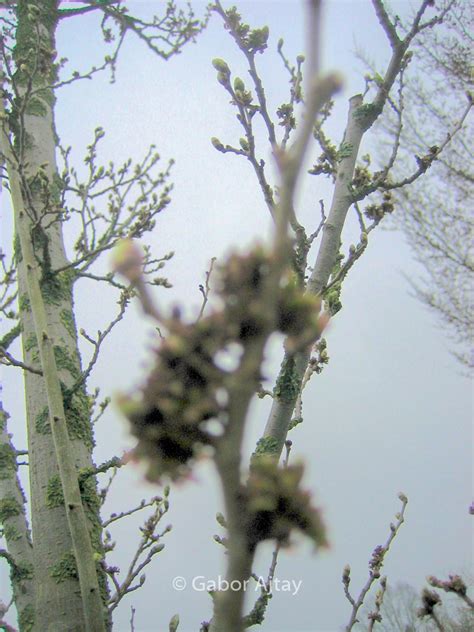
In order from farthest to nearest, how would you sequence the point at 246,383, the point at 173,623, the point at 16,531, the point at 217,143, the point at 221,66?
1. the point at 16,531
2. the point at 217,143
3. the point at 221,66
4. the point at 173,623
5. the point at 246,383

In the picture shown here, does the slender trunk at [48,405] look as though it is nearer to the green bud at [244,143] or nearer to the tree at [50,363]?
the tree at [50,363]

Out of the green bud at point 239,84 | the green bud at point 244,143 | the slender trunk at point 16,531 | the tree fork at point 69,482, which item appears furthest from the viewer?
the slender trunk at point 16,531

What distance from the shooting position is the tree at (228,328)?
1.03 feet

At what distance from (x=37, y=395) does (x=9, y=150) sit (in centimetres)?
89

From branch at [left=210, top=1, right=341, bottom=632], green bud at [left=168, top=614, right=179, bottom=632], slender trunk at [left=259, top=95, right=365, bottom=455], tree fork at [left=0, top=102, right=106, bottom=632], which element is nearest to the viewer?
branch at [left=210, top=1, right=341, bottom=632]

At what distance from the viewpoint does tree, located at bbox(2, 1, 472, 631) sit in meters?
0.31

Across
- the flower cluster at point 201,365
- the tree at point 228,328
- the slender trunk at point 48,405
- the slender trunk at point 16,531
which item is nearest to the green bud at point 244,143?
the tree at point 228,328

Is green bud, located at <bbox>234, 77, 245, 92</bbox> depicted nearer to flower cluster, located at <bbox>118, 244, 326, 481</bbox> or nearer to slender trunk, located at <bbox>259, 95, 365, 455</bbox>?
slender trunk, located at <bbox>259, 95, 365, 455</bbox>

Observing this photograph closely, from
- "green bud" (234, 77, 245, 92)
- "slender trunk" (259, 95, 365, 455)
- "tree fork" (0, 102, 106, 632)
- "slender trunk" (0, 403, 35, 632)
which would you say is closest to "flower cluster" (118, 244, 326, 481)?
"slender trunk" (259, 95, 365, 455)

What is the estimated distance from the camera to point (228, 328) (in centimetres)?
34

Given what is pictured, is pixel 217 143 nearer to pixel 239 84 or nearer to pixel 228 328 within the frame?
pixel 239 84

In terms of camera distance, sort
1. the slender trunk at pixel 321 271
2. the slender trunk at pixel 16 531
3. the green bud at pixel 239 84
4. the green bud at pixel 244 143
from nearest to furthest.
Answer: the slender trunk at pixel 321 271
the green bud at pixel 239 84
the green bud at pixel 244 143
the slender trunk at pixel 16 531

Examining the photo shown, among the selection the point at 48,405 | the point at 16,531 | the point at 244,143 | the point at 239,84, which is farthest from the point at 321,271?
the point at 16,531

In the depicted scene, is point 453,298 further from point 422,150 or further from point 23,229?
point 23,229
